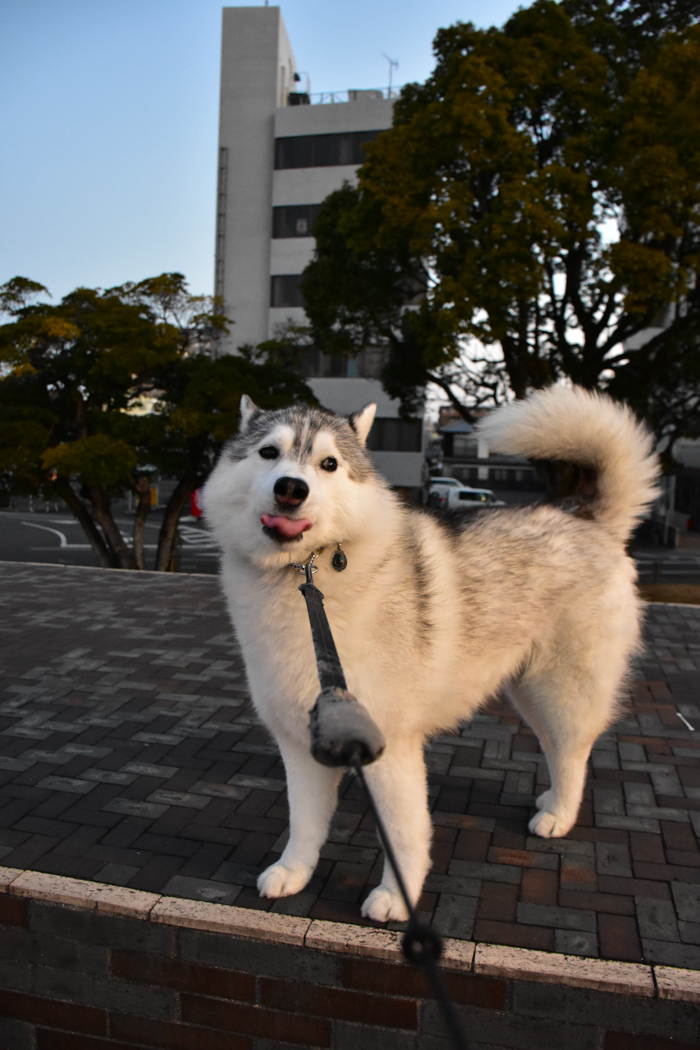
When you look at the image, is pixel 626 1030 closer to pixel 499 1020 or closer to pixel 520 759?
pixel 499 1020

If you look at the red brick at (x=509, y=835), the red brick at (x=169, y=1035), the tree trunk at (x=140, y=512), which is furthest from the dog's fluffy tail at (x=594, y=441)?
the tree trunk at (x=140, y=512)

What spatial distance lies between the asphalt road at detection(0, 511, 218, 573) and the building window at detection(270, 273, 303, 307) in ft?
33.3

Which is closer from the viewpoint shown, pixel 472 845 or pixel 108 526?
pixel 472 845

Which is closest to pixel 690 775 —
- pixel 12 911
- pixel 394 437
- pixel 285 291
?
pixel 12 911

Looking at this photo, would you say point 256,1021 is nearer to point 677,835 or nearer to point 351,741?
point 351,741

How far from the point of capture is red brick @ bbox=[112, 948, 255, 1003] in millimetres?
2582

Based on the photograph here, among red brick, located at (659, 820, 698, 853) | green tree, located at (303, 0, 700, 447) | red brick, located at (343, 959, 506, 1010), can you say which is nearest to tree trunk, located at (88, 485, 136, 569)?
green tree, located at (303, 0, 700, 447)

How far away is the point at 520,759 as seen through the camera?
13.3 feet

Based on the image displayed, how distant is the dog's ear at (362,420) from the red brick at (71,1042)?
2.31 meters

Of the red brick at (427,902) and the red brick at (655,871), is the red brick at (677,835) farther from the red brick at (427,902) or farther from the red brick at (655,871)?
the red brick at (427,902)

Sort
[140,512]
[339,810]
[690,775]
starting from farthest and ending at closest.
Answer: [140,512] → [690,775] → [339,810]

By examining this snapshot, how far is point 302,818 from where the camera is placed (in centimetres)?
278

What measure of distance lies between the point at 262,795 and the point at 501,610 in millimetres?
1524

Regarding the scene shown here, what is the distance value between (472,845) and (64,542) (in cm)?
2296
